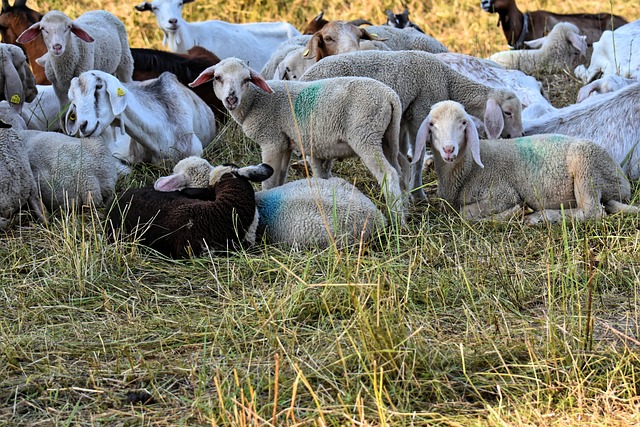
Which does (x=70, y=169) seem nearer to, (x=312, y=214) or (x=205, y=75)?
(x=205, y=75)

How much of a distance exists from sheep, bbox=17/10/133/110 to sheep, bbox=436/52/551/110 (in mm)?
2697

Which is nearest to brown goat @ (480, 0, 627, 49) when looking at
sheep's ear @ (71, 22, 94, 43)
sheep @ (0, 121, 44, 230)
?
sheep's ear @ (71, 22, 94, 43)

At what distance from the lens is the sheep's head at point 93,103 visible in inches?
267

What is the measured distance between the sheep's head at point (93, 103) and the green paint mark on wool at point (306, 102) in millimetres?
1465

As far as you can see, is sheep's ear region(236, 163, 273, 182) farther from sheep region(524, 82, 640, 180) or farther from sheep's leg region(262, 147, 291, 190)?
sheep region(524, 82, 640, 180)

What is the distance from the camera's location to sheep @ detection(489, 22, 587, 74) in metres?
10.3

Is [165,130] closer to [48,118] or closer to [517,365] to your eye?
[48,118]

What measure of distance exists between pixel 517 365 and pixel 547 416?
320mm

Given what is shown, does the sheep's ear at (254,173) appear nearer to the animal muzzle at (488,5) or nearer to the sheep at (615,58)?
the sheep at (615,58)

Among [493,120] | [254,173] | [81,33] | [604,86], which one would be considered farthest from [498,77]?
[254,173]

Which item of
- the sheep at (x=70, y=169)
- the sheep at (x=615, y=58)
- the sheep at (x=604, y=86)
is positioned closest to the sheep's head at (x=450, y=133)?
the sheep at (x=70, y=169)

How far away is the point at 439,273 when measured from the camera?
495 centimetres

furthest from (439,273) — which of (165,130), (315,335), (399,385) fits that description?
(165,130)

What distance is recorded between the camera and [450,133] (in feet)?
19.2
